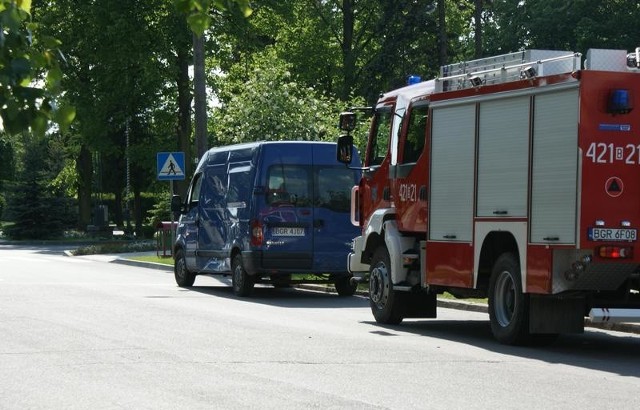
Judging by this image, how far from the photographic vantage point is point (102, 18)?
4581 centimetres

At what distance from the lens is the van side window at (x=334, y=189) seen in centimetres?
2175

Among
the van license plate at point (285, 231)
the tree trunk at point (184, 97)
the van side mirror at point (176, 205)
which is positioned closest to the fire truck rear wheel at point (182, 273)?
the van side mirror at point (176, 205)

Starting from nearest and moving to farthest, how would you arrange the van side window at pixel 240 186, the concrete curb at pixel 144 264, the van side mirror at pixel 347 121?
the van side mirror at pixel 347 121
the van side window at pixel 240 186
the concrete curb at pixel 144 264

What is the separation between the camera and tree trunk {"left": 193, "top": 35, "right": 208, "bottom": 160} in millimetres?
30328

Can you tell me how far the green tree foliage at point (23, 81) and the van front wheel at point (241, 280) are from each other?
1644cm

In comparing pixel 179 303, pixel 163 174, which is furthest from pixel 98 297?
pixel 163 174

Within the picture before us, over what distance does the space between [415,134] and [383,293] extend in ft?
6.76

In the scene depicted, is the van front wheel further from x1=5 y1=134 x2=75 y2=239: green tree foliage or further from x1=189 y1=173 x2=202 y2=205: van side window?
x1=5 y1=134 x2=75 y2=239: green tree foliage

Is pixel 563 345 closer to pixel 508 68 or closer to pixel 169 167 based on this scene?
pixel 508 68

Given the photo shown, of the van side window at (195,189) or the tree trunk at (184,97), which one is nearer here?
the van side window at (195,189)

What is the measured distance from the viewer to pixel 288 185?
21.6m

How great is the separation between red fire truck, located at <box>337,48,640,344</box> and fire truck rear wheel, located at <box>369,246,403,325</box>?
25 mm

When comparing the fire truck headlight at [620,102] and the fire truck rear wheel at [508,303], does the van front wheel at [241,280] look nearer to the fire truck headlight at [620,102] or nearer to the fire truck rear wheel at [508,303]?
the fire truck rear wheel at [508,303]

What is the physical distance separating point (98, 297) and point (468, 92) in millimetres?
8461
